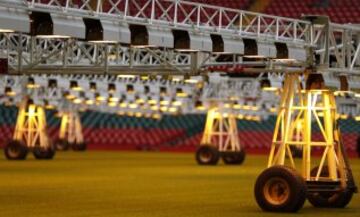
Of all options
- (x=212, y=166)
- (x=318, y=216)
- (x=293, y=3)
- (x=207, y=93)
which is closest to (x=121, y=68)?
(x=212, y=166)

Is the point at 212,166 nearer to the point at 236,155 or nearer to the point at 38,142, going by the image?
the point at 236,155

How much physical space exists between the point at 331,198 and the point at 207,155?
30179 mm

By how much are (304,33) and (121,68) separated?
43.1ft

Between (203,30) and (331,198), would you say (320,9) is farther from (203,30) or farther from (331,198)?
(331,198)

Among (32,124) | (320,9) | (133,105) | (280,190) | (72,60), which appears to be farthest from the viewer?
(133,105)

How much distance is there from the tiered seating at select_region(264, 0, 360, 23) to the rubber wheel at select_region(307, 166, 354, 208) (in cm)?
4018

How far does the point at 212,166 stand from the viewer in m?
55.9

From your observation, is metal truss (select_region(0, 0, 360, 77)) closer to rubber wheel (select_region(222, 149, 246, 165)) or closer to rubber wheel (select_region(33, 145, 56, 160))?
rubber wheel (select_region(222, 149, 246, 165))

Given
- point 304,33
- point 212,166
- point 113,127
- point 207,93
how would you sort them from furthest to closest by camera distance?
point 113,127
point 207,93
point 212,166
point 304,33

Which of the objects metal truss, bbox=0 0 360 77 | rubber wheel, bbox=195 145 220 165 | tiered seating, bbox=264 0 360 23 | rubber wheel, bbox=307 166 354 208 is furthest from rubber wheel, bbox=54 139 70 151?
rubber wheel, bbox=307 166 354 208

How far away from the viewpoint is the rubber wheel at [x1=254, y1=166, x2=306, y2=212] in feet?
84.7

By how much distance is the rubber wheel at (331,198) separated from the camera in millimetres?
27891

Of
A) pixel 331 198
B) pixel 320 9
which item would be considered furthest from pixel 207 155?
pixel 331 198

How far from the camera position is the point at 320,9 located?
72.3 m
